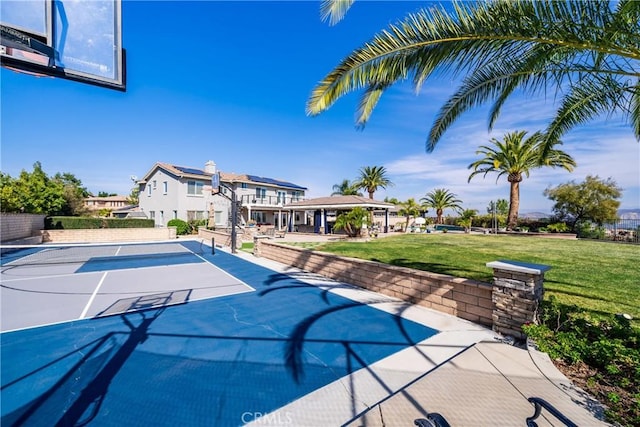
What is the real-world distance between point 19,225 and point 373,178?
37.4m

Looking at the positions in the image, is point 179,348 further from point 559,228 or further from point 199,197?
point 559,228

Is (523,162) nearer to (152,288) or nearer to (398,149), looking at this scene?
(398,149)

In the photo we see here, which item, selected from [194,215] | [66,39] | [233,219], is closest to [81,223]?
[194,215]

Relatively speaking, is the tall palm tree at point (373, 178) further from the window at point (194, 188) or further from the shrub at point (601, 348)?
the shrub at point (601, 348)

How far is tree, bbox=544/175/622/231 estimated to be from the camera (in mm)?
24078

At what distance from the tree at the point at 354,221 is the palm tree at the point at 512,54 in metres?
14.8

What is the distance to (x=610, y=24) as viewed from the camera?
3.37m

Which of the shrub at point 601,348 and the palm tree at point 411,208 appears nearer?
the shrub at point 601,348

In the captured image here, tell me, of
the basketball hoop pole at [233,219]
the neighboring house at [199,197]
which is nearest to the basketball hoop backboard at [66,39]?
the basketball hoop pole at [233,219]

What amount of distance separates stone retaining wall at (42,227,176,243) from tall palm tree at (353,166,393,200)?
1058 inches

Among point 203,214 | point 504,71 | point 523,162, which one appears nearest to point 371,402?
point 504,71

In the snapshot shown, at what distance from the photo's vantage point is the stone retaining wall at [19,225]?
1925 centimetres

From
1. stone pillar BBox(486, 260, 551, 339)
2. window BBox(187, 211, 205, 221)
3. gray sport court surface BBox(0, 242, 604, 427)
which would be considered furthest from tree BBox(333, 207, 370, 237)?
window BBox(187, 211, 205, 221)

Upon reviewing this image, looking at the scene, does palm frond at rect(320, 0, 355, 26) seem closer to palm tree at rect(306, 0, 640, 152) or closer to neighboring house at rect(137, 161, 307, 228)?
palm tree at rect(306, 0, 640, 152)
